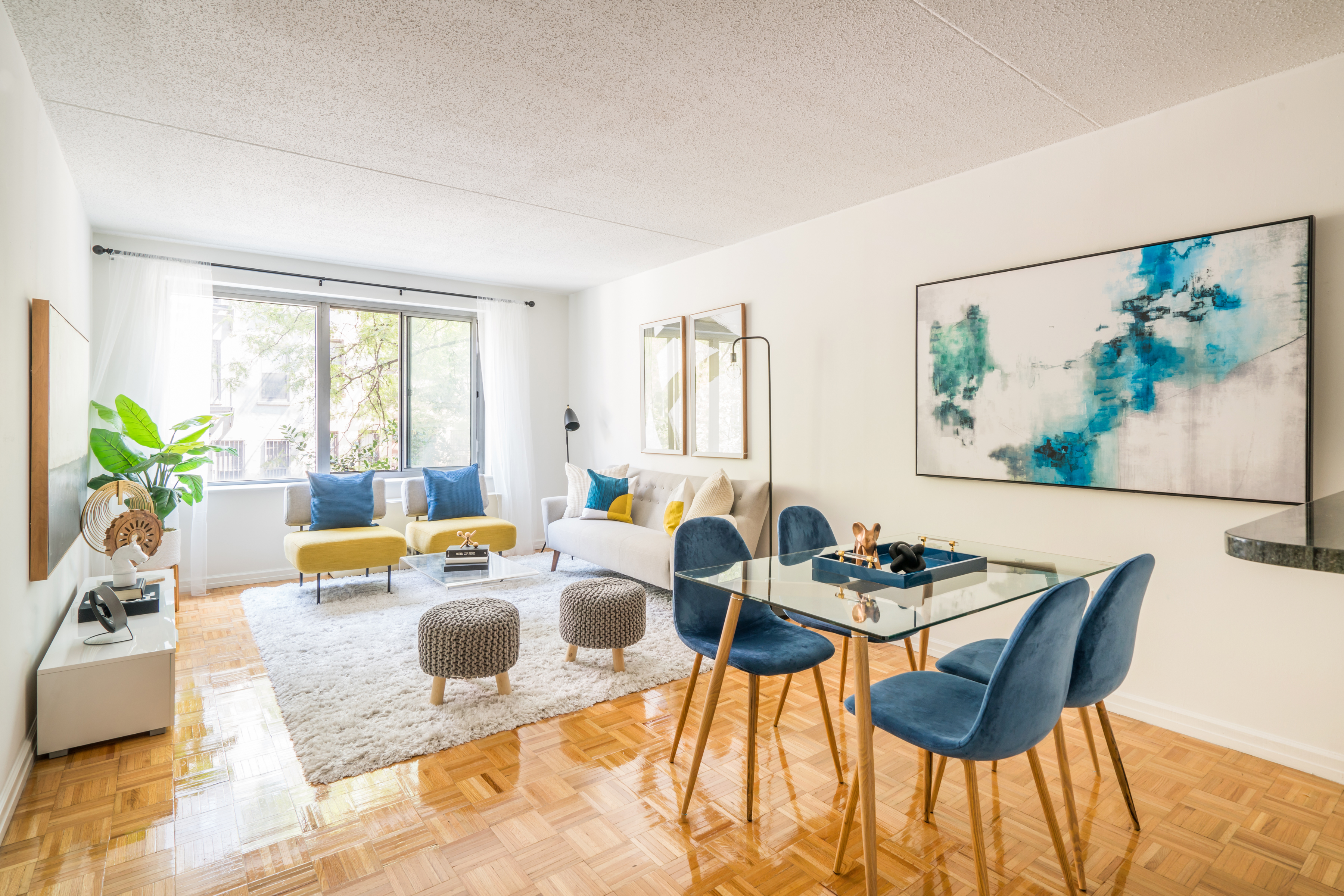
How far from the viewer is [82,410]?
3773 mm

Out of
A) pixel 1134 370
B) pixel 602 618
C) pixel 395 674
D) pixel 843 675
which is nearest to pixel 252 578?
pixel 395 674

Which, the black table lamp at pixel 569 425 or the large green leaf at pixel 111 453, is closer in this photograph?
the large green leaf at pixel 111 453

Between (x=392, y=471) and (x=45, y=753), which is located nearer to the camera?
(x=45, y=753)

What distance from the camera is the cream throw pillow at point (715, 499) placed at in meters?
4.46

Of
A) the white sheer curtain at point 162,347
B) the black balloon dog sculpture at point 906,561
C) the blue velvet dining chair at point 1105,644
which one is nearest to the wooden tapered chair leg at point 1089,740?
the blue velvet dining chair at point 1105,644

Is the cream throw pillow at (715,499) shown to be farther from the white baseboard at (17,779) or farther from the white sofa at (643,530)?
the white baseboard at (17,779)

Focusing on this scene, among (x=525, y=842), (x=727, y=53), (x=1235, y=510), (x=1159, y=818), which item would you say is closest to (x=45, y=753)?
(x=525, y=842)

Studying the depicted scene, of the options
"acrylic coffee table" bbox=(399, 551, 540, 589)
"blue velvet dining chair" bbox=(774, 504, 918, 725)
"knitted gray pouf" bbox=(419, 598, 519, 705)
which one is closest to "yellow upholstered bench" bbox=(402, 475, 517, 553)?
"acrylic coffee table" bbox=(399, 551, 540, 589)

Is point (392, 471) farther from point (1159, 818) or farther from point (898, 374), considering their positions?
point (1159, 818)

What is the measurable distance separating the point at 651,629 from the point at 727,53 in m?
3.00

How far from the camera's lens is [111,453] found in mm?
4078

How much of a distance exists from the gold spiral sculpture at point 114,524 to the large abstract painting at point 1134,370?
153 inches

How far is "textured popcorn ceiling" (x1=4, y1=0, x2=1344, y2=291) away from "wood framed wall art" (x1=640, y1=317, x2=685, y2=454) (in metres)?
1.44

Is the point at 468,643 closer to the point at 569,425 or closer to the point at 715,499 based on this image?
the point at 715,499
